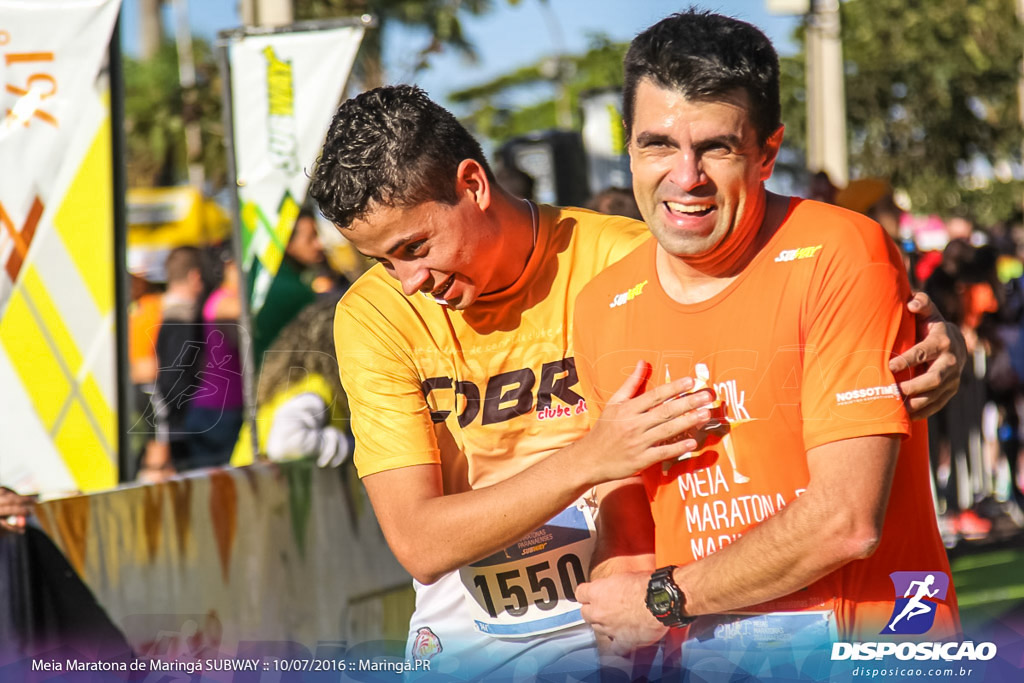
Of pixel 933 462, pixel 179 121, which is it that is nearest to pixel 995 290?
pixel 933 462

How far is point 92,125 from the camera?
3.87 m

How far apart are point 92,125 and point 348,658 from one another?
2.06 meters

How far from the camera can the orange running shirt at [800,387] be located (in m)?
1.97

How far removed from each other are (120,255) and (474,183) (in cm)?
186

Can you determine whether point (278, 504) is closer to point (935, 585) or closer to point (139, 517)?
point (139, 517)

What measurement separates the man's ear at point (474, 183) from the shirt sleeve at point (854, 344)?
835 millimetres

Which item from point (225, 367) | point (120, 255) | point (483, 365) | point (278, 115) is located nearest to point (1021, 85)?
point (278, 115)

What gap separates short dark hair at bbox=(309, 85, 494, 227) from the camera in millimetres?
2438

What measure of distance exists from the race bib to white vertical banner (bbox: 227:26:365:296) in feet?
8.74

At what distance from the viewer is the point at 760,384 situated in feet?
6.73

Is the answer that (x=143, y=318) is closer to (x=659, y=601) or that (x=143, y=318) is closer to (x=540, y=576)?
(x=540, y=576)

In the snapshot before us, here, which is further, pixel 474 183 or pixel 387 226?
pixel 474 183

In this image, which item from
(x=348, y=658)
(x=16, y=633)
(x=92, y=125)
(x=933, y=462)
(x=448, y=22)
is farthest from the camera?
(x=933, y=462)

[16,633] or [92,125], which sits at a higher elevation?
[92,125]
